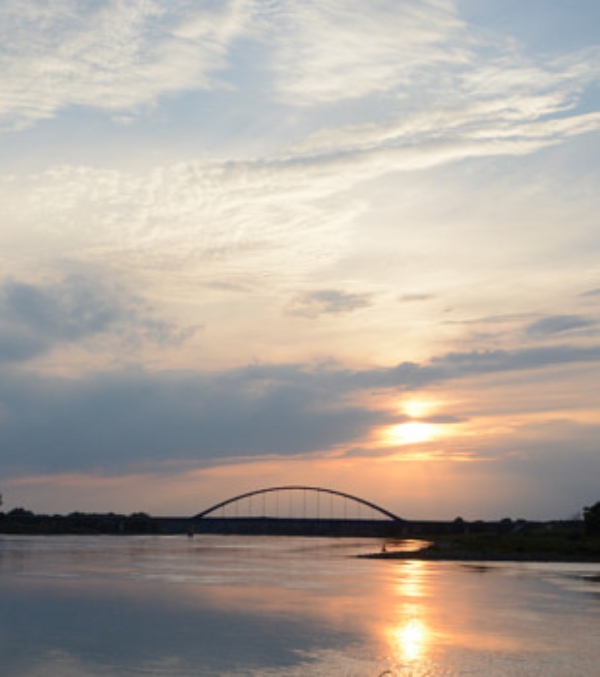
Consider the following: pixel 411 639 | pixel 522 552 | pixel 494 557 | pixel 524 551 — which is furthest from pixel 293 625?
pixel 524 551

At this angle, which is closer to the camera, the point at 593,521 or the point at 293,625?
the point at 293,625

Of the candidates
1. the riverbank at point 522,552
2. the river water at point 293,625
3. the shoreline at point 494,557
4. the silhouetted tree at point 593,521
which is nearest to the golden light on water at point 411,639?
the river water at point 293,625

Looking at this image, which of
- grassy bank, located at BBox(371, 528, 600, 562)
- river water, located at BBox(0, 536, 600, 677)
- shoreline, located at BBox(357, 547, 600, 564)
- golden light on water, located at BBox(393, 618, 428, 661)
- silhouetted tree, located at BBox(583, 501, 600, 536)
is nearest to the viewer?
river water, located at BBox(0, 536, 600, 677)

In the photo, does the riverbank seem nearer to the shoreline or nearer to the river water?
the shoreline

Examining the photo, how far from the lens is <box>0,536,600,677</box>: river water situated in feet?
92.8

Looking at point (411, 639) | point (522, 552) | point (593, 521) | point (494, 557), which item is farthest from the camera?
point (593, 521)

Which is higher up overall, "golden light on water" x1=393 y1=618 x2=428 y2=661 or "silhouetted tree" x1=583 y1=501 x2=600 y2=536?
"silhouetted tree" x1=583 y1=501 x2=600 y2=536

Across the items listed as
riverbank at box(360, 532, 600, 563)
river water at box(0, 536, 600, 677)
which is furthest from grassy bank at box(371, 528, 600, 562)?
river water at box(0, 536, 600, 677)

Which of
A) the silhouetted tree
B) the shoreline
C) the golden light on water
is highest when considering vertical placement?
the silhouetted tree

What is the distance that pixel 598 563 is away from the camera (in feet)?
296

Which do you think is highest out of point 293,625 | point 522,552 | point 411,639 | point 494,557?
point 522,552

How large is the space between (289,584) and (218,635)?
23980 mm

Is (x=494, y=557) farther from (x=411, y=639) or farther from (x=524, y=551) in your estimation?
(x=411, y=639)

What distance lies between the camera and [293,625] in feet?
122
